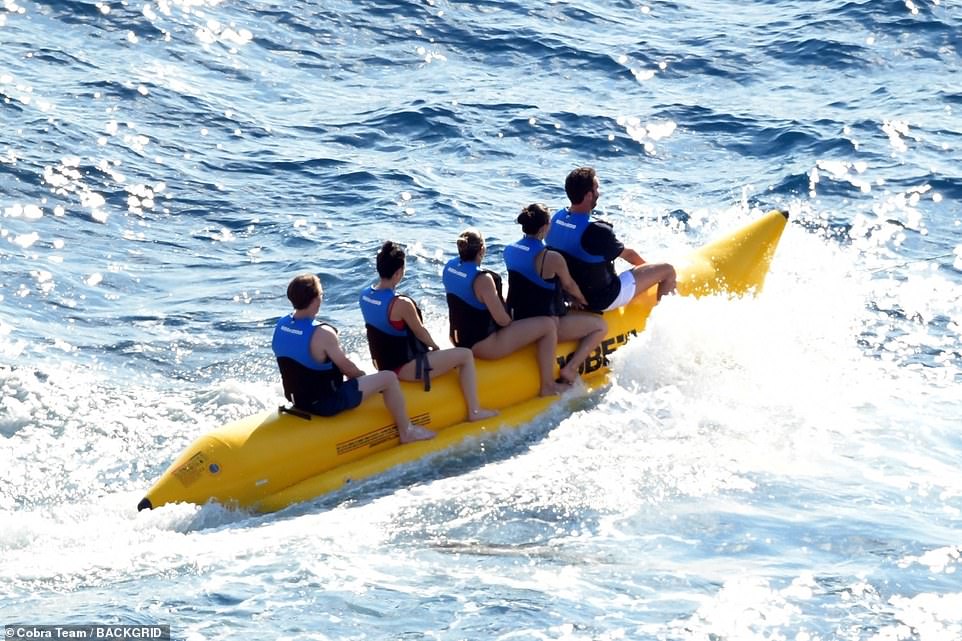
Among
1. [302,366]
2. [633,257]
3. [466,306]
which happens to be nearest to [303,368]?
[302,366]

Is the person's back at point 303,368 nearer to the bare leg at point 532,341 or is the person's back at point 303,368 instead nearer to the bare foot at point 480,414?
the bare foot at point 480,414

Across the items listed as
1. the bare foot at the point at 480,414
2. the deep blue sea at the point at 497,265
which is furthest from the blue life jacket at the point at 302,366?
the bare foot at the point at 480,414

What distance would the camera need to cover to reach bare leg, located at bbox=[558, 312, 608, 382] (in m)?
9.32

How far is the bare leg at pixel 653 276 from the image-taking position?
976cm

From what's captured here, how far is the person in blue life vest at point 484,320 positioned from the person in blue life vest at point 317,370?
0.78 metres

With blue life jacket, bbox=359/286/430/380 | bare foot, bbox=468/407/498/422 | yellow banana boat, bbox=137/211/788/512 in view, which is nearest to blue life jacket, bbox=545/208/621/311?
yellow banana boat, bbox=137/211/788/512

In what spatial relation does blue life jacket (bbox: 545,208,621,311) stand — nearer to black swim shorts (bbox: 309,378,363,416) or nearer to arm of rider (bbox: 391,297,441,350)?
arm of rider (bbox: 391,297,441,350)

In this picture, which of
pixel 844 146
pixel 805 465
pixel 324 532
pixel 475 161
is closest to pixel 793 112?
pixel 844 146

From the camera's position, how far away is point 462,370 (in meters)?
8.77

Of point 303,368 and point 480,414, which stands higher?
point 303,368

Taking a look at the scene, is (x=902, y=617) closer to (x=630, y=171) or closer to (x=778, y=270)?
(x=778, y=270)

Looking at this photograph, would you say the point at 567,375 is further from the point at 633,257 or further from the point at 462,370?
the point at 633,257

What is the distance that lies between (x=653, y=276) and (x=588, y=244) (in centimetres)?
84

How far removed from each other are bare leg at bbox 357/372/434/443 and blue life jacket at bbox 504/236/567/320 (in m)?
1.13
